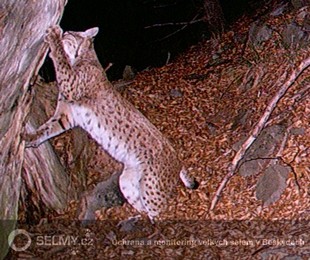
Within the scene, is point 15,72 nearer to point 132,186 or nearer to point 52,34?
point 52,34

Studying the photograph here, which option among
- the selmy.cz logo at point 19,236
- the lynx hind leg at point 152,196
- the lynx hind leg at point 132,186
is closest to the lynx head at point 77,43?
the lynx hind leg at point 132,186

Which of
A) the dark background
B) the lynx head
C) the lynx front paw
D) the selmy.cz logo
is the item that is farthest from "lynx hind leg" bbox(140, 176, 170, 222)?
the dark background

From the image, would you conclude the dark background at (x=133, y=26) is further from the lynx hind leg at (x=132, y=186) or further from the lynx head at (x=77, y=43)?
the lynx hind leg at (x=132, y=186)

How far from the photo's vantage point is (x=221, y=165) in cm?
492

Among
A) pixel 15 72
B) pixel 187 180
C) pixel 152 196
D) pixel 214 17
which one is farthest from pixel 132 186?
pixel 214 17

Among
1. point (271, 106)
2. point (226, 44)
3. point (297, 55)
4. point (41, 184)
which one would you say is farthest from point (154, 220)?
point (226, 44)

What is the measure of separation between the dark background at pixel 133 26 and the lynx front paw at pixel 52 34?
468 centimetres

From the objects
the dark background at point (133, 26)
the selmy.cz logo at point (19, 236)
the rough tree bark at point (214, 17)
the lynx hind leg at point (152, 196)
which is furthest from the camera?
the dark background at point (133, 26)

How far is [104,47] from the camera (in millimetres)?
8945

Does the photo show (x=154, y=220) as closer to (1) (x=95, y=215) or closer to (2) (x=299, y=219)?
(1) (x=95, y=215)

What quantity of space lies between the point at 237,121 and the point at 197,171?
616 millimetres

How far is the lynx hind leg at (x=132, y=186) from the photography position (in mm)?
4426

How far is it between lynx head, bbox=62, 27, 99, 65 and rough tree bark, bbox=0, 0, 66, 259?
34.0 inches

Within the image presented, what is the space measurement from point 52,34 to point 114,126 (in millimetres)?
1045
